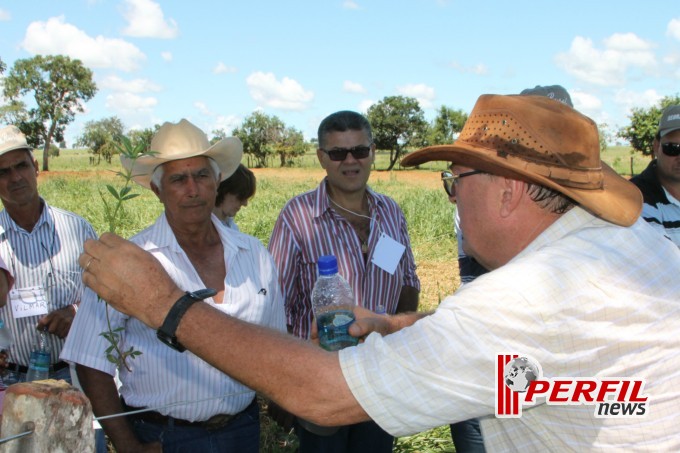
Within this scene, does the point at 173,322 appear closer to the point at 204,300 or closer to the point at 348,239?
the point at 204,300

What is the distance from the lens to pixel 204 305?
1.67 metres

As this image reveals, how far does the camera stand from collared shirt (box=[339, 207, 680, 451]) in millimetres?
1455

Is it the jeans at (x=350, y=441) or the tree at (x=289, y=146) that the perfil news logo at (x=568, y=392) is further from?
the tree at (x=289, y=146)

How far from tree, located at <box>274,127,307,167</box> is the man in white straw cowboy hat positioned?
60302 millimetres

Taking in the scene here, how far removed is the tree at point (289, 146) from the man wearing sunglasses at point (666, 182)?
194 ft

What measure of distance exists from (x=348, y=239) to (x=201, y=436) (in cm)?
152

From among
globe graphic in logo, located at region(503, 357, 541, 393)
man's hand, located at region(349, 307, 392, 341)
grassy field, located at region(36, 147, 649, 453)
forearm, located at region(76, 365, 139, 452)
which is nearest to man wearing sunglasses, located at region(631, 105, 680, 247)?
grassy field, located at region(36, 147, 649, 453)

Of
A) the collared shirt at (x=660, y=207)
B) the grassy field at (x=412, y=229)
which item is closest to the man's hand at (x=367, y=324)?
the grassy field at (x=412, y=229)

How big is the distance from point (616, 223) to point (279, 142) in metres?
62.8

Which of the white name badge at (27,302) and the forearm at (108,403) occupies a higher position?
the white name badge at (27,302)

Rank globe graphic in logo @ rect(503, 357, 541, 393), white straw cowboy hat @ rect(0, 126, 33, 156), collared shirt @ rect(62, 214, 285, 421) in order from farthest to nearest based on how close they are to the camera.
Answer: white straw cowboy hat @ rect(0, 126, 33, 156) < collared shirt @ rect(62, 214, 285, 421) < globe graphic in logo @ rect(503, 357, 541, 393)

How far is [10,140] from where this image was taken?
12.2 feet

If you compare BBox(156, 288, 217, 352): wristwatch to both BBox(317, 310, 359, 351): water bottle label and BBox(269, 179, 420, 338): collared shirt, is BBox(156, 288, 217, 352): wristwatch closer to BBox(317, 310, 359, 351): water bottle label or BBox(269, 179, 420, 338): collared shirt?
BBox(317, 310, 359, 351): water bottle label

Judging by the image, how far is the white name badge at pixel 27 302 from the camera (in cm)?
340
